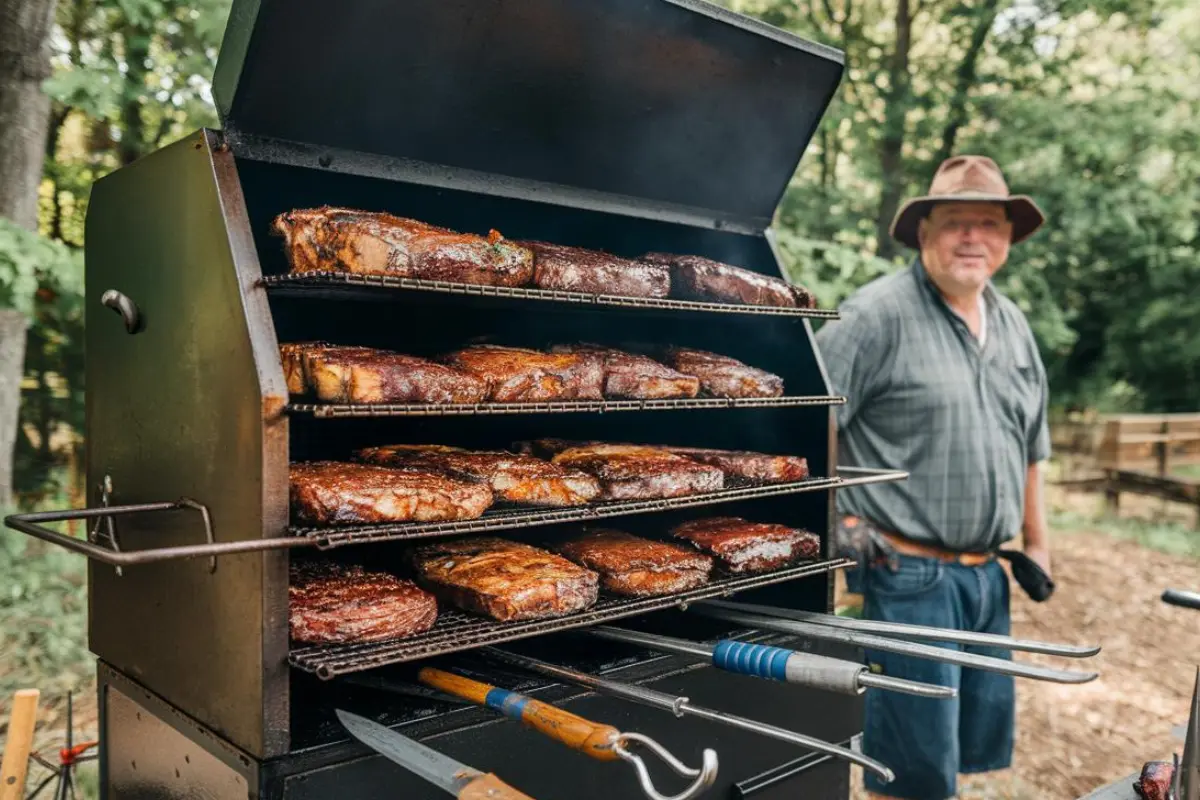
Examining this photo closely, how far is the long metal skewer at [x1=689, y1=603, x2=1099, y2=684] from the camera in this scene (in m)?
1.96

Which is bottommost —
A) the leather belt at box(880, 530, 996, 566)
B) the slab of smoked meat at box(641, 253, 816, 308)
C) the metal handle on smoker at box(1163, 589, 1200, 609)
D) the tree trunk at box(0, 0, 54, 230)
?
the leather belt at box(880, 530, 996, 566)

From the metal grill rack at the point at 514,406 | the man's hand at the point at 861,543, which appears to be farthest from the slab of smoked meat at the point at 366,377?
the man's hand at the point at 861,543

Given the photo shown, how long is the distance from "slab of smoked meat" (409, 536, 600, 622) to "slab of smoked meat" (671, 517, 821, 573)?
1.89 ft

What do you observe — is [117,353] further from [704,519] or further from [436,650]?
[704,519]

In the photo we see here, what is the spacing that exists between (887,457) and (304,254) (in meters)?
2.82

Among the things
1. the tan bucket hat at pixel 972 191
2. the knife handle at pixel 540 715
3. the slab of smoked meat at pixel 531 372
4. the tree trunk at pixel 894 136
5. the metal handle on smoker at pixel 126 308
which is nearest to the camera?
the knife handle at pixel 540 715

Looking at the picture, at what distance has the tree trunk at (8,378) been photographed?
496 cm

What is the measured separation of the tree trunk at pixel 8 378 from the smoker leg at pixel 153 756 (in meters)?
3.20

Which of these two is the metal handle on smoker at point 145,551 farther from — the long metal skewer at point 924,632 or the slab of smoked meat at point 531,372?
the long metal skewer at point 924,632

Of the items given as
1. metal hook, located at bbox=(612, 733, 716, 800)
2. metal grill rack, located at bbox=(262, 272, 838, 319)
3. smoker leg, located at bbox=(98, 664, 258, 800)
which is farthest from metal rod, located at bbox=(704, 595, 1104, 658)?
smoker leg, located at bbox=(98, 664, 258, 800)

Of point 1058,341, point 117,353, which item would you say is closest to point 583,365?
point 117,353

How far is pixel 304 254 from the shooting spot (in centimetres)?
231

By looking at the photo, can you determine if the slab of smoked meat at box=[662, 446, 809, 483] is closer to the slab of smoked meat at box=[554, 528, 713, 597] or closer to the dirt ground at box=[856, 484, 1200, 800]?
the slab of smoked meat at box=[554, 528, 713, 597]

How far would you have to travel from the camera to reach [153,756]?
2369 mm
